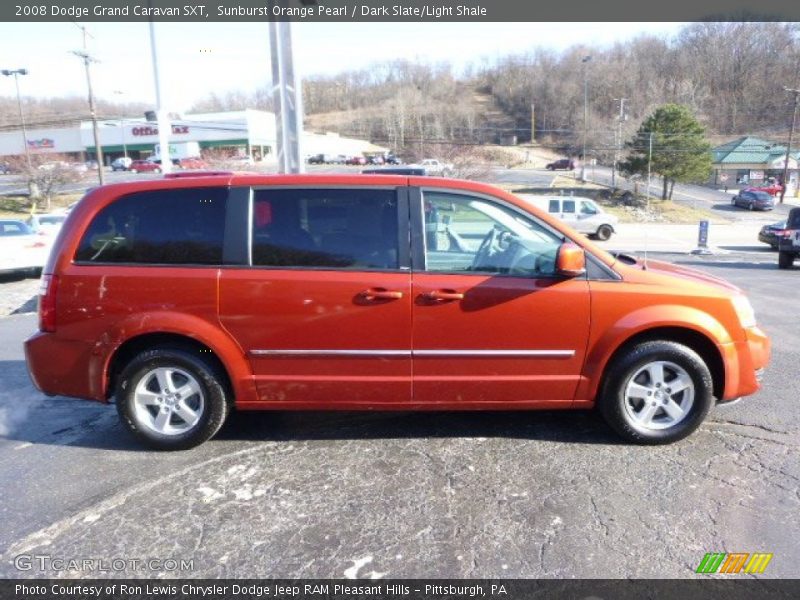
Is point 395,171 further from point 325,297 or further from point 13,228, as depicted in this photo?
point 13,228

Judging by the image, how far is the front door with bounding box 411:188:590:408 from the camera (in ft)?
11.5

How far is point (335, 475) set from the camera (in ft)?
11.1

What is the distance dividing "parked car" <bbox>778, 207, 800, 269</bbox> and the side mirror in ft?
46.9

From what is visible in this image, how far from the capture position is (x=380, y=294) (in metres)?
3.49

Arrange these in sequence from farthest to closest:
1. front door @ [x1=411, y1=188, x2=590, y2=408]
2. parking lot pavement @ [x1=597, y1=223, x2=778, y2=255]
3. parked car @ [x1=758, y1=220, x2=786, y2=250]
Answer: parking lot pavement @ [x1=597, y1=223, x2=778, y2=255] → parked car @ [x1=758, y1=220, x2=786, y2=250] → front door @ [x1=411, y1=188, x2=590, y2=408]

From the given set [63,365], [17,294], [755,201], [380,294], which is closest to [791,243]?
[380,294]

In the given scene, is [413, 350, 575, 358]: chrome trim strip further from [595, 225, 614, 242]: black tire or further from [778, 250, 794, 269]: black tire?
[595, 225, 614, 242]: black tire

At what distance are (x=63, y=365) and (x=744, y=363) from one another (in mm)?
4368

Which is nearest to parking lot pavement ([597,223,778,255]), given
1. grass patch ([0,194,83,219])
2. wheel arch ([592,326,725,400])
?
wheel arch ([592,326,725,400])

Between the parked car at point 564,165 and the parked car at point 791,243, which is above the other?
the parked car at point 564,165

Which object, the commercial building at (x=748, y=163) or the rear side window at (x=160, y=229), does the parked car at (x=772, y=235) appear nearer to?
the rear side window at (x=160, y=229)

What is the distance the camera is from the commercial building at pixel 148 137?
69.1m

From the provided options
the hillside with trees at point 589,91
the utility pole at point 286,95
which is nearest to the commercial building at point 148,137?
the hillside with trees at point 589,91

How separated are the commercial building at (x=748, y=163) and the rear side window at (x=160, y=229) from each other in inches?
2718
